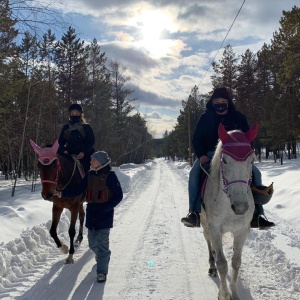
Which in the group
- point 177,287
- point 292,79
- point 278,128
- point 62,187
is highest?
point 292,79

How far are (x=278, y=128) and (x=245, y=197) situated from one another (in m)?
31.1

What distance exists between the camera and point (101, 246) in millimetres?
5258

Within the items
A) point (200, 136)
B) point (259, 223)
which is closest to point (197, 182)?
point (200, 136)

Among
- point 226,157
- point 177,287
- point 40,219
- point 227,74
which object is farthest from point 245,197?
point 227,74

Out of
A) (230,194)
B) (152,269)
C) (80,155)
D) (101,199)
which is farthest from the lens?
(80,155)

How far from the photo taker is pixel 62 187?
249 inches

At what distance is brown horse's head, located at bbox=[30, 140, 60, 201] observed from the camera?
559 cm

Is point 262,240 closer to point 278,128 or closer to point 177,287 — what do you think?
point 177,287

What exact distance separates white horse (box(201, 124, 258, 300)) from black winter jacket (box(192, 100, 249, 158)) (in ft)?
2.41

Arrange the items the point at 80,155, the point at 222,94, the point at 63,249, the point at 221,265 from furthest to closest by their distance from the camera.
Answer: the point at 80,155
the point at 63,249
the point at 222,94
the point at 221,265

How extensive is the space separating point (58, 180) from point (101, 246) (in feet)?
5.75

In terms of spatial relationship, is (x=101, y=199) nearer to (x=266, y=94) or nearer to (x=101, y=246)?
(x=101, y=246)

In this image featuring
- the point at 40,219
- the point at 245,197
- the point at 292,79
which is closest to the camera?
the point at 245,197

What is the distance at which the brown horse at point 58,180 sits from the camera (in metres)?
5.65
